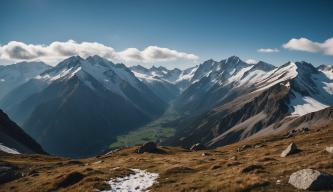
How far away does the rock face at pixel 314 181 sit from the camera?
30.2 m

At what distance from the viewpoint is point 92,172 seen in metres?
53.5

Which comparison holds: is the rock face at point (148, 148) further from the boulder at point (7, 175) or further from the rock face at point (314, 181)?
the rock face at point (314, 181)

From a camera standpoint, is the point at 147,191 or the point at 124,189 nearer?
the point at 147,191

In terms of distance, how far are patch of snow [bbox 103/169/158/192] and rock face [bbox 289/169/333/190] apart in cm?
1825

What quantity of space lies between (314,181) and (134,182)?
24.1 m

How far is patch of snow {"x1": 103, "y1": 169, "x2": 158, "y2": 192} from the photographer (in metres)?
42.3

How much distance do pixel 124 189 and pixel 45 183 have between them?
1575cm

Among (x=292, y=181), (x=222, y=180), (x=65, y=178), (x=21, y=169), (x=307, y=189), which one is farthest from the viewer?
(x=21, y=169)

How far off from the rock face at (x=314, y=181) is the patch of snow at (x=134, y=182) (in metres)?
18.3

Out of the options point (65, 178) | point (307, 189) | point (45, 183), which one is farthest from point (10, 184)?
point (307, 189)

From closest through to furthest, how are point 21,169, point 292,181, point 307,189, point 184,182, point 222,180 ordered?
point 307,189 < point 292,181 < point 222,180 < point 184,182 < point 21,169

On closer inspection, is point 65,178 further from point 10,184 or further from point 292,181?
point 292,181

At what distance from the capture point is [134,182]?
46.1 meters

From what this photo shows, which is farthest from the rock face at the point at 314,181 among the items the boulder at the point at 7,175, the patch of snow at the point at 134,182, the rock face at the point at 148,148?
the rock face at the point at 148,148
